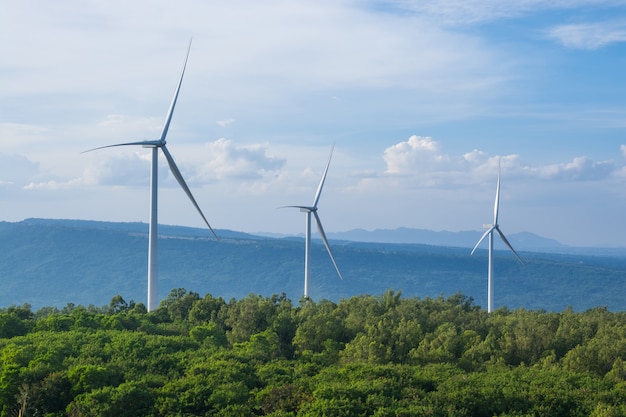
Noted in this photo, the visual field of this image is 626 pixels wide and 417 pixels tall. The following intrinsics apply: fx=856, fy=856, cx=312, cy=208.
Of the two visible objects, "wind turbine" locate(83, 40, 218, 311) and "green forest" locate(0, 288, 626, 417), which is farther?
"wind turbine" locate(83, 40, 218, 311)

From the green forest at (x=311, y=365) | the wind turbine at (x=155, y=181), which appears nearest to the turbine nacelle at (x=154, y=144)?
the wind turbine at (x=155, y=181)

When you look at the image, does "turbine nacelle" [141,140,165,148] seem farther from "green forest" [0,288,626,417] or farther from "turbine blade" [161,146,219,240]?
"green forest" [0,288,626,417]

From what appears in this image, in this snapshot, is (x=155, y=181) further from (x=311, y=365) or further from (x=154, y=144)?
(x=311, y=365)

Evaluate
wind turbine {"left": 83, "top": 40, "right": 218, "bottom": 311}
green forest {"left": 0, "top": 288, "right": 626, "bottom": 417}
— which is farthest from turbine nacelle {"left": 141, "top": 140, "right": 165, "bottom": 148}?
green forest {"left": 0, "top": 288, "right": 626, "bottom": 417}

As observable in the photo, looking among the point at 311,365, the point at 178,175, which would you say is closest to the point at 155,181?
the point at 178,175

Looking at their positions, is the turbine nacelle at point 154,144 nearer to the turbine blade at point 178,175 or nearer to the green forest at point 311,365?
the turbine blade at point 178,175

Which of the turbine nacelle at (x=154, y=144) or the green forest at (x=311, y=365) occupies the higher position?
the turbine nacelle at (x=154, y=144)

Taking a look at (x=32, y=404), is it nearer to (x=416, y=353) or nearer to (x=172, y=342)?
(x=172, y=342)

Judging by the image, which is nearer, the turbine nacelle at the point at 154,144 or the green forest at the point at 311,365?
the green forest at the point at 311,365

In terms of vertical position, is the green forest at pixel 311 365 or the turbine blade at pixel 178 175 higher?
the turbine blade at pixel 178 175
